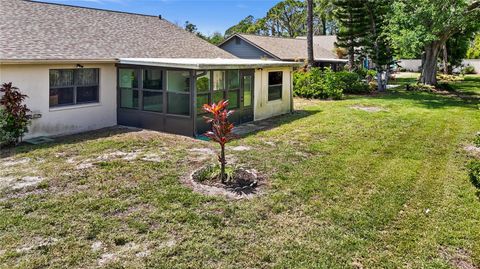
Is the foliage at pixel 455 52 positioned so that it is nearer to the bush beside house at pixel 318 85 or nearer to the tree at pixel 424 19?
the tree at pixel 424 19

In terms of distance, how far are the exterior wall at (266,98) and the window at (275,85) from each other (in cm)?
17

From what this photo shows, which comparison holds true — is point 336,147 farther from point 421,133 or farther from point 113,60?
point 113,60

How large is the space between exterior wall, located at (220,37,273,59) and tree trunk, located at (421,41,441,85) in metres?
11.1

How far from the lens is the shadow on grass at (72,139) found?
9.77 meters

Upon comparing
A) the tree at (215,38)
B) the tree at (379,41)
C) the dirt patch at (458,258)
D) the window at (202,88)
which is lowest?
the dirt patch at (458,258)

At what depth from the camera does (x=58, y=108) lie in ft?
39.0

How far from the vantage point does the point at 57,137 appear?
38.0 feet

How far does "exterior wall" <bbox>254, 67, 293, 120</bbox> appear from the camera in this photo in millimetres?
15148

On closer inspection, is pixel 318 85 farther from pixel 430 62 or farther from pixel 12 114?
pixel 12 114

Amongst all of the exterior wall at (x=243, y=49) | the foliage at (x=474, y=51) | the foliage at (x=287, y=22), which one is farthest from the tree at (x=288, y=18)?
the exterior wall at (x=243, y=49)

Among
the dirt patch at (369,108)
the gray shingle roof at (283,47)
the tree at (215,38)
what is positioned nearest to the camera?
the dirt patch at (369,108)

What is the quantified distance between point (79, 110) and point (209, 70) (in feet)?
14.0

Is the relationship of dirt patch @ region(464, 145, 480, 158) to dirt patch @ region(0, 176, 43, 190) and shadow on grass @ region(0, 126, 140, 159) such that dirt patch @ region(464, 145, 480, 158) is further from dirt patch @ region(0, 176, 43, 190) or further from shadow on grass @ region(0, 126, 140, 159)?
dirt patch @ region(0, 176, 43, 190)

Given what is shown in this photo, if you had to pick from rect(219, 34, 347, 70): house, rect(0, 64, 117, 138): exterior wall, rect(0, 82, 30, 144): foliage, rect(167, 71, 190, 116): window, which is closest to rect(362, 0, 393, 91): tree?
rect(219, 34, 347, 70): house
